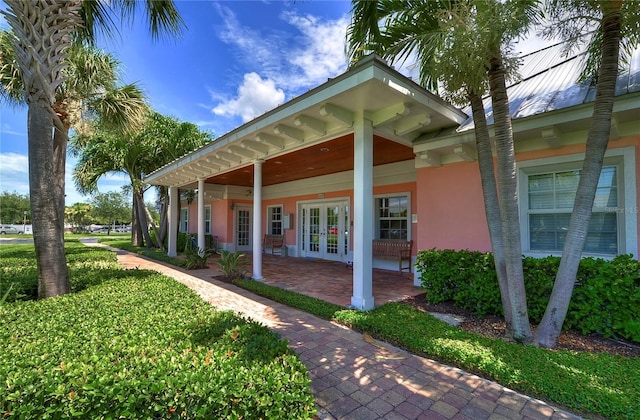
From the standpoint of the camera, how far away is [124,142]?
12.4m

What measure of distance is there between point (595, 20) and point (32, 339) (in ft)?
20.8

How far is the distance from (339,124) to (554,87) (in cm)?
376

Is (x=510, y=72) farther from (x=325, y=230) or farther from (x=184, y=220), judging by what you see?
(x=184, y=220)

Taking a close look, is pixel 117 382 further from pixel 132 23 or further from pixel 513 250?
pixel 132 23

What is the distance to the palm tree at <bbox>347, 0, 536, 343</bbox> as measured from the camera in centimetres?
296

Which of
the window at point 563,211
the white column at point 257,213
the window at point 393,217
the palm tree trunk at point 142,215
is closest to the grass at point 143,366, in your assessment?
the white column at point 257,213

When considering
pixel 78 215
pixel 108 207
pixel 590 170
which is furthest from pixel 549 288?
pixel 78 215

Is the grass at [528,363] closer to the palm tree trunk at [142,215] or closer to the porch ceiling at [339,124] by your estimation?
the porch ceiling at [339,124]

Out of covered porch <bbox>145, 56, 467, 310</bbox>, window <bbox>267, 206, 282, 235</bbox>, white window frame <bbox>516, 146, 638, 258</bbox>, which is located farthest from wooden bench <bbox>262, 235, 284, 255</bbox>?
white window frame <bbox>516, 146, 638, 258</bbox>

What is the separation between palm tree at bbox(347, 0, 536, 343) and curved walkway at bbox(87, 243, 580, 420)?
1270 mm

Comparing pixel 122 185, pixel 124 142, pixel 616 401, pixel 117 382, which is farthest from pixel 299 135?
pixel 122 185

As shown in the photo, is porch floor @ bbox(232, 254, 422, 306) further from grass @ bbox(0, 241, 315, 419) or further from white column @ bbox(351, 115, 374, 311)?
grass @ bbox(0, 241, 315, 419)

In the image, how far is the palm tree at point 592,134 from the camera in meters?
3.07

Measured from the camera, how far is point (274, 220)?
12.8 m
